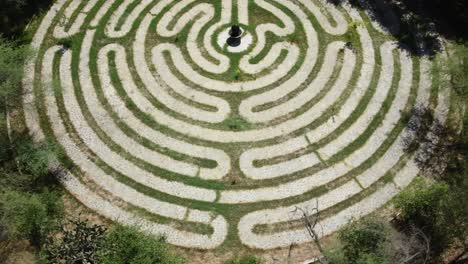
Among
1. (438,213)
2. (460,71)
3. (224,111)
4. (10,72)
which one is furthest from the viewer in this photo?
(224,111)

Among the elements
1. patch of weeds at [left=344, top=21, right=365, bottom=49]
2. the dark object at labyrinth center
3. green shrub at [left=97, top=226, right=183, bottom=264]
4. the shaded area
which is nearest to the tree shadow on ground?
patch of weeds at [left=344, top=21, right=365, bottom=49]

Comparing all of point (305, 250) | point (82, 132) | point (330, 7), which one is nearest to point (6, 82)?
point (82, 132)

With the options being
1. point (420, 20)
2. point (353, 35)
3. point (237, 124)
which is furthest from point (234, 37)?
point (420, 20)

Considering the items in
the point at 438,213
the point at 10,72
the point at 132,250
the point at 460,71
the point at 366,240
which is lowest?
the point at 132,250

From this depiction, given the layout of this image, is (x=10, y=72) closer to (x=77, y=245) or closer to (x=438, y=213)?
(x=77, y=245)

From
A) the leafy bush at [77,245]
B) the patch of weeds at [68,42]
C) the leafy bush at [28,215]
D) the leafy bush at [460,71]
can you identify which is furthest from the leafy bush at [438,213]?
the patch of weeds at [68,42]

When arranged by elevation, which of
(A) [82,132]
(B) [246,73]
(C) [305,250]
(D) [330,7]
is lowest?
(C) [305,250]

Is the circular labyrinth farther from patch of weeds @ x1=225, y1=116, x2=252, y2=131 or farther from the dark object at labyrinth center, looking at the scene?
the dark object at labyrinth center

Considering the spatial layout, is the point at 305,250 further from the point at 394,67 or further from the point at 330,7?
the point at 330,7
